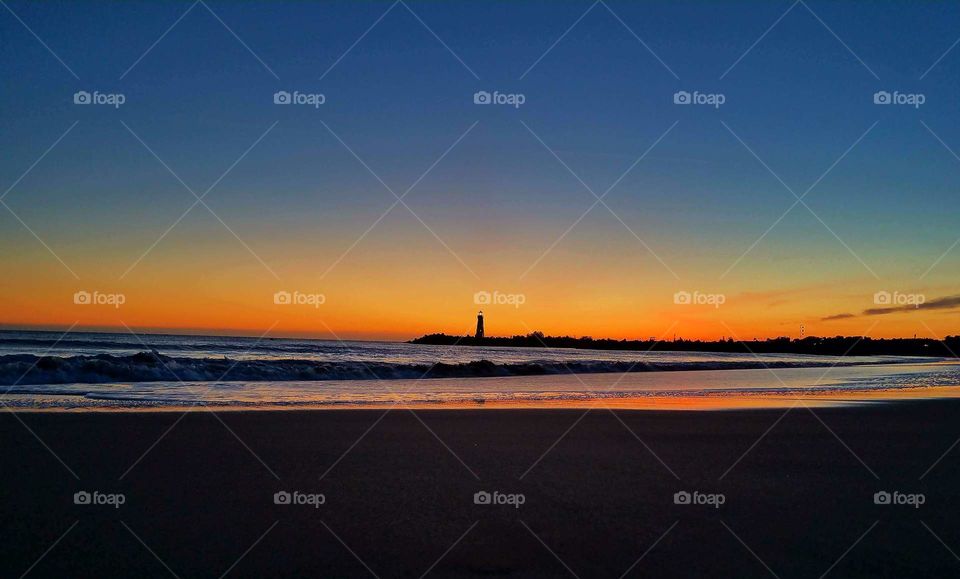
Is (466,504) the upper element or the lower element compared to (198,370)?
lower

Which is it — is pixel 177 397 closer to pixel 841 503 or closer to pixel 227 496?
pixel 227 496

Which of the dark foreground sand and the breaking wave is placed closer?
the dark foreground sand

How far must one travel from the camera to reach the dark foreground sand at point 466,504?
375cm

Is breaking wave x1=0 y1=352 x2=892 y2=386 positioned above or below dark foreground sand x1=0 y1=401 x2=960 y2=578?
above

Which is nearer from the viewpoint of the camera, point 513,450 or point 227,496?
point 227,496

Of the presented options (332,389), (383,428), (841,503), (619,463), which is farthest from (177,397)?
(841,503)

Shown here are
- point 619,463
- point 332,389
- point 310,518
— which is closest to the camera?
point 310,518

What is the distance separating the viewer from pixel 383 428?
339 inches

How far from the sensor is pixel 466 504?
490 centimetres

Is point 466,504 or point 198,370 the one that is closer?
point 466,504

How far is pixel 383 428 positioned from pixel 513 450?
2166 mm

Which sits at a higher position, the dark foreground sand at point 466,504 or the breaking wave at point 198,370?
the breaking wave at point 198,370

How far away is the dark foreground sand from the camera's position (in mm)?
3748

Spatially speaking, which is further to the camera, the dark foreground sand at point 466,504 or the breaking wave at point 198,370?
the breaking wave at point 198,370
